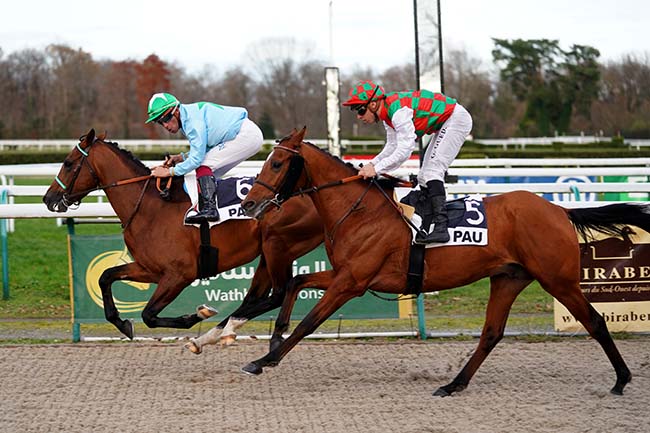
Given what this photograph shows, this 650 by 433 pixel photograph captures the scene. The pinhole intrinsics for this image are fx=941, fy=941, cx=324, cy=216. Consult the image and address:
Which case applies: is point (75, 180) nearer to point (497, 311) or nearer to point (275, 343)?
point (275, 343)

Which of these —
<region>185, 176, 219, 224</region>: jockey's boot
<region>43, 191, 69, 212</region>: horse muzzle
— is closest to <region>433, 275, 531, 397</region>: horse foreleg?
<region>185, 176, 219, 224</region>: jockey's boot

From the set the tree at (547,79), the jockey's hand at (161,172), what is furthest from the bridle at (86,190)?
the tree at (547,79)

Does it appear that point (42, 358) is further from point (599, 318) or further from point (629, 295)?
point (629, 295)

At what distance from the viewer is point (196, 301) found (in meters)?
7.81

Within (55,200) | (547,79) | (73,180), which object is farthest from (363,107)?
(547,79)

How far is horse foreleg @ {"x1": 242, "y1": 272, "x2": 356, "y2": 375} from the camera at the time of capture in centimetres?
577

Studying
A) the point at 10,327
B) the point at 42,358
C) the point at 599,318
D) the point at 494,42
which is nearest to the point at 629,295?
the point at 599,318

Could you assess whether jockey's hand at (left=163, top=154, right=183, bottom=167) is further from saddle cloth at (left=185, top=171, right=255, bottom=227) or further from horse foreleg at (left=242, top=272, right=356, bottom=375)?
horse foreleg at (left=242, top=272, right=356, bottom=375)

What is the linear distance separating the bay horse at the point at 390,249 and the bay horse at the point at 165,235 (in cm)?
53

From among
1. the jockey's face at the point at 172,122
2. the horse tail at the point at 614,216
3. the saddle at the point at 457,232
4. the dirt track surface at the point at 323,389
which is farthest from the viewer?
the jockey's face at the point at 172,122

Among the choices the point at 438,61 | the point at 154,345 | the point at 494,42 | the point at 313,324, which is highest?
the point at 494,42

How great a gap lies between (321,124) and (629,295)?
1556 inches

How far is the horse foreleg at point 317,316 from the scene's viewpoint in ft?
18.9

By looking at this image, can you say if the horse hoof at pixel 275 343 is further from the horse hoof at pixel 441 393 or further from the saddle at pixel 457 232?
the horse hoof at pixel 441 393
